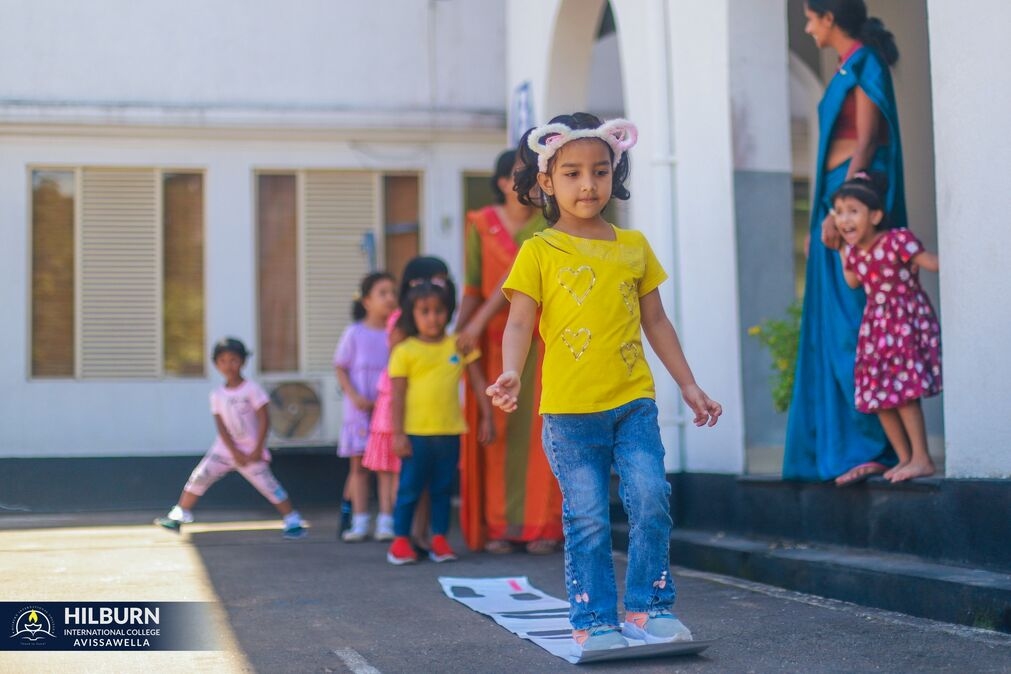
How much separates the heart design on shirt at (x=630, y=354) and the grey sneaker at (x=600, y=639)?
32.3 inches

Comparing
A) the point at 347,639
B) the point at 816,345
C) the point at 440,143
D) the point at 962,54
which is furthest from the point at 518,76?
the point at 347,639

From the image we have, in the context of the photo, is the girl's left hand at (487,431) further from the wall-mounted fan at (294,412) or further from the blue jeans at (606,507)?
the wall-mounted fan at (294,412)

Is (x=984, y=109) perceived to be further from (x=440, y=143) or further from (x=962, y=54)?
(x=440, y=143)

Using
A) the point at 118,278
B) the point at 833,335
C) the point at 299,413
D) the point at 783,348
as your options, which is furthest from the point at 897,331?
the point at 118,278

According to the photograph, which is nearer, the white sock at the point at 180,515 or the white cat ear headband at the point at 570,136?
the white cat ear headband at the point at 570,136

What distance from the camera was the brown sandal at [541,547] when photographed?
7891mm

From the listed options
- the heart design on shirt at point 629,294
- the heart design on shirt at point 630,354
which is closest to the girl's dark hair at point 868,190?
the heart design on shirt at point 629,294

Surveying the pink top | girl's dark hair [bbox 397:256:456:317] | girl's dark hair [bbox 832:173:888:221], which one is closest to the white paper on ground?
girl's dark hair [bbox 397:256:456:317]

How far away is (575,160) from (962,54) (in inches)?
70.3

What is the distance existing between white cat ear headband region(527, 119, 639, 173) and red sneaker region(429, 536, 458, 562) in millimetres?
3255

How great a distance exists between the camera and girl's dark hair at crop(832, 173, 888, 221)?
20.1ft

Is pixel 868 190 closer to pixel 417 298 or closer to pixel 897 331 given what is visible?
pixel 897 331

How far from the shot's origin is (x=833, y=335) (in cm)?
652

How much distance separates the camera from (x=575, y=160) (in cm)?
471
